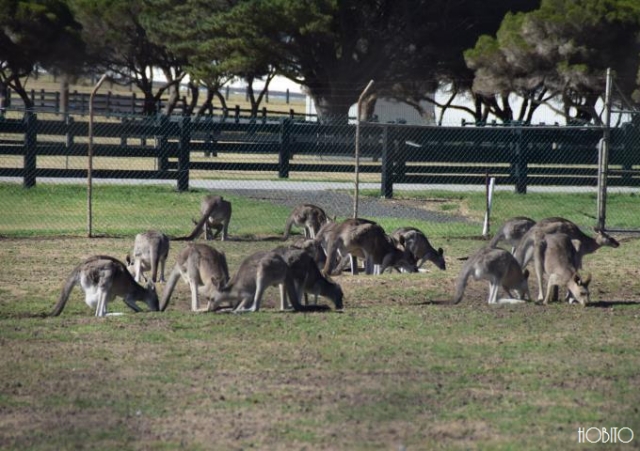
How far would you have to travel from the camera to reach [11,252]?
590 inches

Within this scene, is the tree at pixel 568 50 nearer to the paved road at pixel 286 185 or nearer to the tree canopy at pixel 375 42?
the tree canopy at pixel 375 42

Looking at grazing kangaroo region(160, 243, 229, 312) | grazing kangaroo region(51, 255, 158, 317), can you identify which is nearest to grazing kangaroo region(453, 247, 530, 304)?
grazing kangaroo region(160, 243, 229, 312)

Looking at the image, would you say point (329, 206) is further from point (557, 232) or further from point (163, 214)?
point (557, 232)

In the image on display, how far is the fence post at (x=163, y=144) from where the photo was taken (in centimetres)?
2306

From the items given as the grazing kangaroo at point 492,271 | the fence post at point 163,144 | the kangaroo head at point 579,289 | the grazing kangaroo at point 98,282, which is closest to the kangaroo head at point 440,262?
the grazing kangaroo at point 492,271

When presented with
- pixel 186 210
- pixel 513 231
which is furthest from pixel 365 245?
pixel 186 210

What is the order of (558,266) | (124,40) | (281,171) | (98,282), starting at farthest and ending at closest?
(124,40), (281,171), (558,266), (98,282)

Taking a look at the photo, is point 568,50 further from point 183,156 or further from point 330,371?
point 330,371

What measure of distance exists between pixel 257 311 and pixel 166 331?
4.09ft

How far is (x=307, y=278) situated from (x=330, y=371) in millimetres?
2841

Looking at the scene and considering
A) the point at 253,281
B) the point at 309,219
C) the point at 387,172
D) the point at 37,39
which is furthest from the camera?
the point at 37,39

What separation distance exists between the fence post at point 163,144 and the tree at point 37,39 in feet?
80.4

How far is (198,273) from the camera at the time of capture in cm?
1127

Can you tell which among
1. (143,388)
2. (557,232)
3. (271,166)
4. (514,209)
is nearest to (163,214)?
(271,166)
